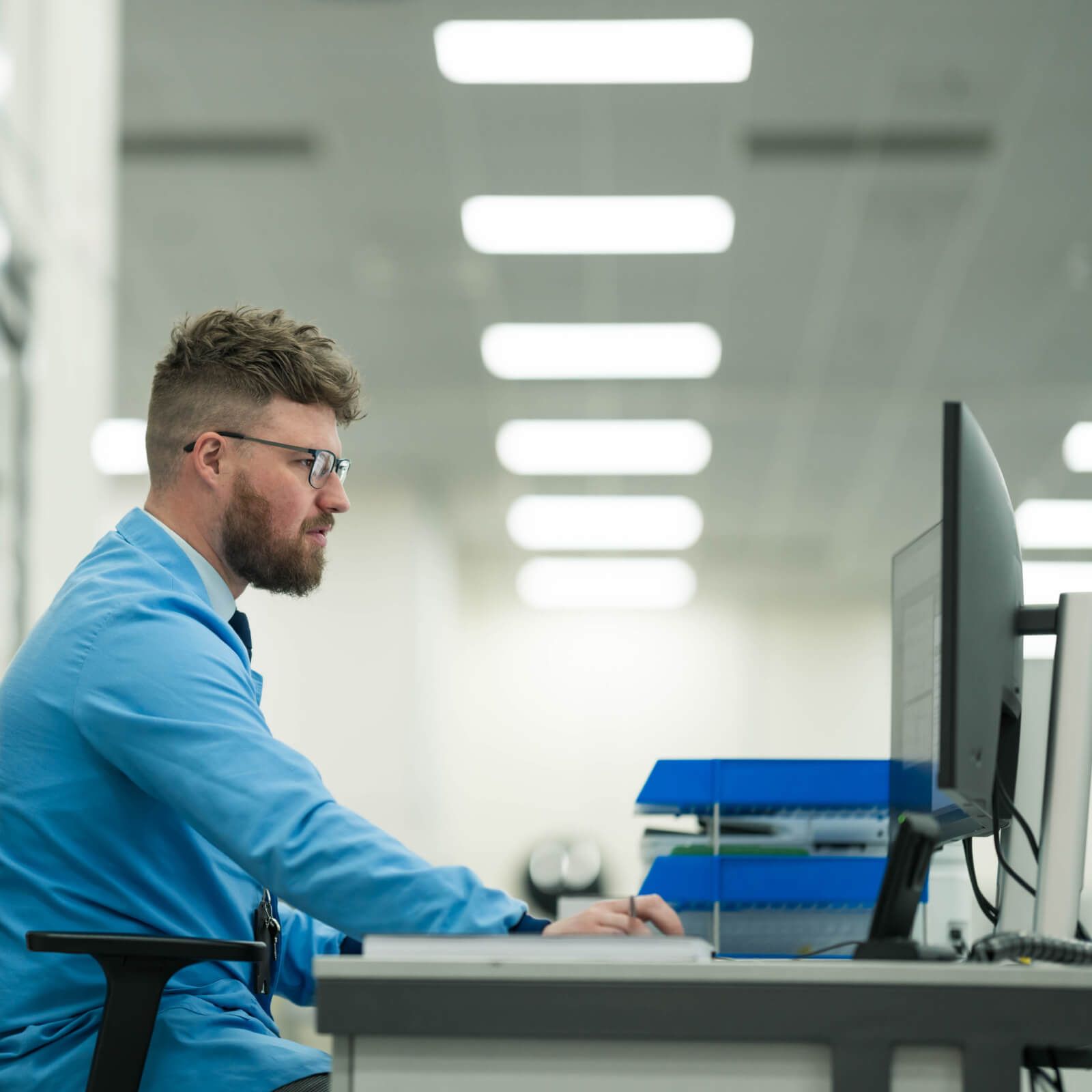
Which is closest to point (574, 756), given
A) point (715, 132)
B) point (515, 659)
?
point (515, 659)

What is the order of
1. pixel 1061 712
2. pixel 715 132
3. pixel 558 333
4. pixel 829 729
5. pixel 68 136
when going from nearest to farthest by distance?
pixel 1061 712, pixel 68 136, pixel 715 132, pixel 558 333, pixel 829 729

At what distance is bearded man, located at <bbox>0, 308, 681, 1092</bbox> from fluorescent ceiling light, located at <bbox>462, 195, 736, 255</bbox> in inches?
150

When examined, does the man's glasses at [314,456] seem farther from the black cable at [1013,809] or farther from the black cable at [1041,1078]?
the black cable at [1041,1078]

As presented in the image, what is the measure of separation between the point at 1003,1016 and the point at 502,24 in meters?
3.71

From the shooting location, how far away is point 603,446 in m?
7.63

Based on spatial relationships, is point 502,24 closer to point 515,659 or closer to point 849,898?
point 849,898

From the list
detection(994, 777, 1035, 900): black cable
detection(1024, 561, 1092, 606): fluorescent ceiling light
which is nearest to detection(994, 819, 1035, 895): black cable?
detection(994, 777, 1035, 900): black cable

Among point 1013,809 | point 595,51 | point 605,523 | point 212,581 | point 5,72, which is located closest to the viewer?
point 1013,809

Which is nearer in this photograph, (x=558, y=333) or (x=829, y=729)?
(x=558, y=333)

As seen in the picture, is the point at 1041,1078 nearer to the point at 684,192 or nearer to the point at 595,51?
the point at 595,51

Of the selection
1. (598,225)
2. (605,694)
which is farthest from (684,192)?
(605,694)

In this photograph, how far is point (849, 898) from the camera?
1590mm

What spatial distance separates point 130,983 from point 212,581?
48cm

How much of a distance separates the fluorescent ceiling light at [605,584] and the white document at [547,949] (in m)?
9.14
